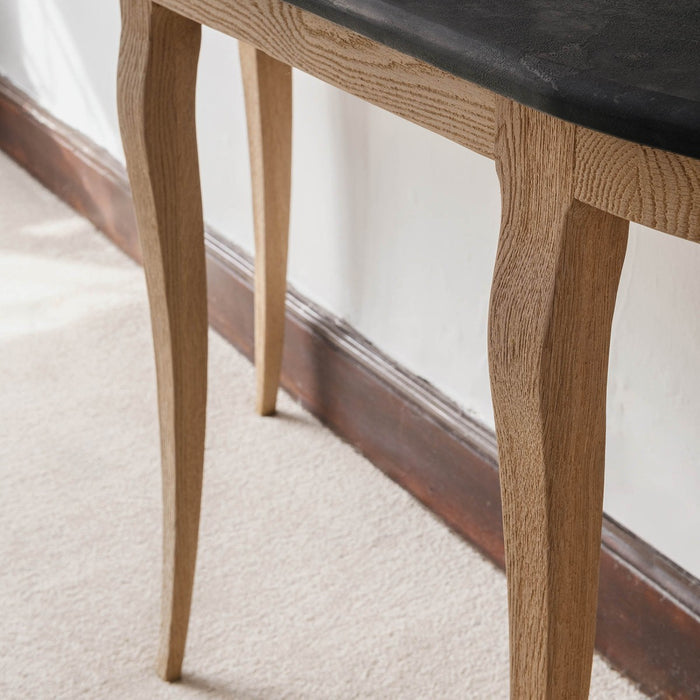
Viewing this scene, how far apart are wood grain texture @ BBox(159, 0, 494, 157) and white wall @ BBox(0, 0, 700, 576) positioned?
43cm

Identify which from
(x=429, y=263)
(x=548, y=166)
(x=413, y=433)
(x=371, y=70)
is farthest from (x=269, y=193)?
(x=548, y=166)

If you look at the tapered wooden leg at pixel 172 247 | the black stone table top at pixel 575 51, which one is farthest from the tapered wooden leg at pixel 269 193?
the black stone table top at pixel 575 51

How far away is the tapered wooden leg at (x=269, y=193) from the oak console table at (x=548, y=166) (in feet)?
1.70

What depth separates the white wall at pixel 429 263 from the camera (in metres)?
0.93

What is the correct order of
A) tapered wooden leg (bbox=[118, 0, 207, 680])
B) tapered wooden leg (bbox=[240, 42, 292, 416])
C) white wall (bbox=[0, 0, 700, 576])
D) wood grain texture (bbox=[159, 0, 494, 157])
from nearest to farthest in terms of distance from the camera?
wood grain texture (bbox=[159, 0, 494, 157]) → tapered wooden leg (bbox=[118, 0, 207, 680]) → white wall (bbox=[0, 0, 700, 576]) → tapered wooden leg (bbox=[240, 42, 292, 416])

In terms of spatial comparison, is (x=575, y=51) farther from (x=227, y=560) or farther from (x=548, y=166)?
(x=227, y=560)

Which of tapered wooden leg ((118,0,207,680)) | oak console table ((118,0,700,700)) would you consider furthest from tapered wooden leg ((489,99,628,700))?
tapered wooden leg ((118,0,207,680))

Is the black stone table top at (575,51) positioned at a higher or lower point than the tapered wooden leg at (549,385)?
higher

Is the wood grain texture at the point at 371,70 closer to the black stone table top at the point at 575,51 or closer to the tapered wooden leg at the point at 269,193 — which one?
the black stone table top at the point at 575,51

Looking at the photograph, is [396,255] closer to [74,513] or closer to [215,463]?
[215,463]

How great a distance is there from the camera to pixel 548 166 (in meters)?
0.44

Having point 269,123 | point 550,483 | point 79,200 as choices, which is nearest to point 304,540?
point 269,123

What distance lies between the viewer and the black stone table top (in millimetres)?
357

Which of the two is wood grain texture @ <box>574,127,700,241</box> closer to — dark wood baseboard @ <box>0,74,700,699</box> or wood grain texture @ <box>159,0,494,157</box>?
wood grain texture @ <box>159,0,494,157</box>
